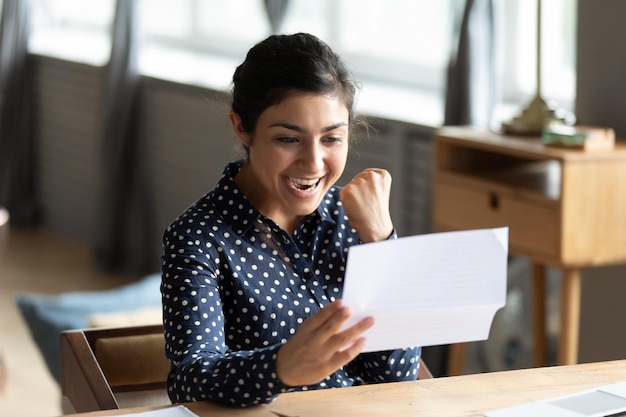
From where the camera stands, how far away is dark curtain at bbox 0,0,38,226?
6055 mm

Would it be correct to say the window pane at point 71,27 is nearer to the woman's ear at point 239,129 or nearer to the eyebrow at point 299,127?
the woman's ear at point 239,129

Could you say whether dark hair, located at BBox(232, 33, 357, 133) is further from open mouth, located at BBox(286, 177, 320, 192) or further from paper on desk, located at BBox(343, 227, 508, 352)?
paper on desk, located at BBox(343, 227, 508, 352)

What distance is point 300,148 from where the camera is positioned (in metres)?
A: 1.72

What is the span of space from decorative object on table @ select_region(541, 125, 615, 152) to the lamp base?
0.10 meters

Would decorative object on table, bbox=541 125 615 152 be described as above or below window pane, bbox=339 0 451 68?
below

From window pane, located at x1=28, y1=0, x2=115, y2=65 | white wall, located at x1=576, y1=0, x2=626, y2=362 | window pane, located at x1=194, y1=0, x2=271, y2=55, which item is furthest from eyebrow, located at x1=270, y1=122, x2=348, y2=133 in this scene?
window pane, located at x1=28, y1=0, x2=115, y2=65

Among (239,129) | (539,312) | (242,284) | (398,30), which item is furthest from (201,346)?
(398,30)

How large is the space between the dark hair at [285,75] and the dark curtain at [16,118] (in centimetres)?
452

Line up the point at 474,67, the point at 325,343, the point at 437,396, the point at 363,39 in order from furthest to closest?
1. the point at 363,39
2. the point at 474,67
3. the point at 437,396
4. the point at 325,343

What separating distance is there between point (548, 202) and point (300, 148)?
3.59ft

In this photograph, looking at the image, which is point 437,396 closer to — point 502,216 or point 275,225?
point 275,225

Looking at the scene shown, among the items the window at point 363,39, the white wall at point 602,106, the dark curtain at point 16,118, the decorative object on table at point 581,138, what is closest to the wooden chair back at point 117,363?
the decorative object on table at point 581,138

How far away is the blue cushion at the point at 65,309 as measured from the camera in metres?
3.41

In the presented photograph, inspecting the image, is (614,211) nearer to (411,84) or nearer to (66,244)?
(411,84)
